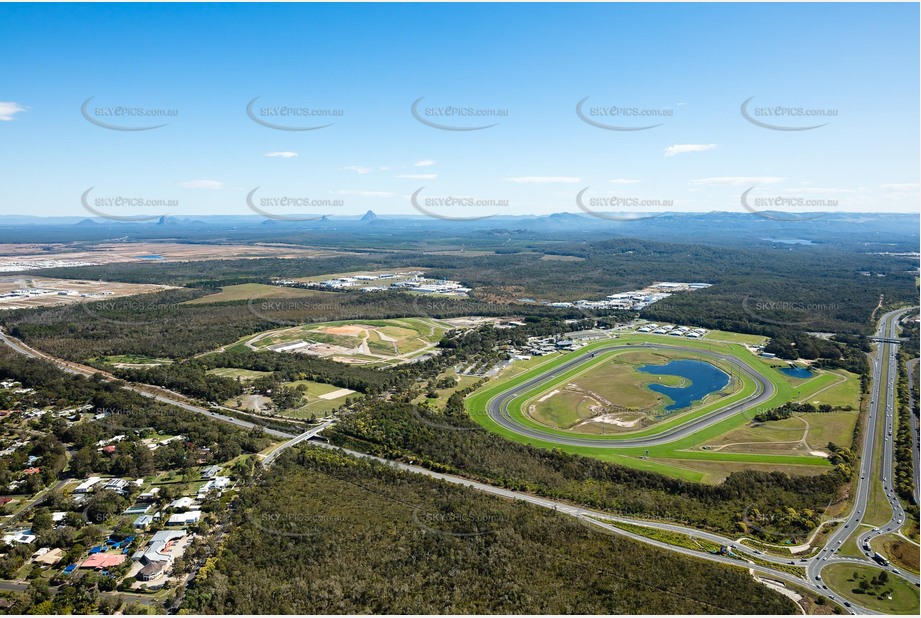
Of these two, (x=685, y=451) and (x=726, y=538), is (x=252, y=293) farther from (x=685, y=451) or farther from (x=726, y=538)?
(x=726, y=538)

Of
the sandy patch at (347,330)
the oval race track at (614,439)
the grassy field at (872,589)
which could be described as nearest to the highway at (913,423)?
the grassy field at (872,589)

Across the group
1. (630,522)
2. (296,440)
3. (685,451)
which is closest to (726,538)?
(630,522)

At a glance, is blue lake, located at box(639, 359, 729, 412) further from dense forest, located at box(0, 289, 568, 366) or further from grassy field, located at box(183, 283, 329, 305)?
grassy field, located at box(183, 283, 329, 305)

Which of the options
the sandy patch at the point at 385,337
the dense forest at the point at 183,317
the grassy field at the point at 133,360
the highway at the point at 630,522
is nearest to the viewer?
the highway at the point at 630,522

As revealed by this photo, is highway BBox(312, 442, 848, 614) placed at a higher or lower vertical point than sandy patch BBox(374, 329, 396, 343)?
lower

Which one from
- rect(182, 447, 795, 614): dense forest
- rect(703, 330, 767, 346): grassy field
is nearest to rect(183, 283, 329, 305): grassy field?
rect(703, 330, 767, 346): grassy field

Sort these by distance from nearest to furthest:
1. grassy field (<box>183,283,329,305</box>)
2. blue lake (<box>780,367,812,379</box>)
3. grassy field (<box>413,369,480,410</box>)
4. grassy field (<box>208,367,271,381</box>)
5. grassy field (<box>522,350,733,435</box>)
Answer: grassy field (<box>522,350,733,435</box>)
grassy field (<box>413,369,480,410</box>)
grassy field (<box>208,367,271,381</box>)
blue lake (<box>780,367,812,379</box>)
grassy field (<box>183,283,329,305</box>)

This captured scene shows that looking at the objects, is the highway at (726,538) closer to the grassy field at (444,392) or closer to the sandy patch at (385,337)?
the grassy field at (444,392)
